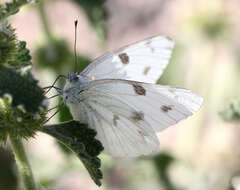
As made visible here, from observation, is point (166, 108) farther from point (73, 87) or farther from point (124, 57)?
point (73, 87)

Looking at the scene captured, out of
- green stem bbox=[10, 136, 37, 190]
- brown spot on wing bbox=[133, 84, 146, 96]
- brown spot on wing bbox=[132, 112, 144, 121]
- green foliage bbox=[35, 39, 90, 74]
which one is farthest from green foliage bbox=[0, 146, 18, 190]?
green stem bbox=[10, 136, 37, 190]

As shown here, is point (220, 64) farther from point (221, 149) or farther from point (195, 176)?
point (195, 176)

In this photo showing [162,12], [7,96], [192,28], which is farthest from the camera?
[162,12]

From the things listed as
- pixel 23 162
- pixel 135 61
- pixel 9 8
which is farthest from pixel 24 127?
pixel 135 61

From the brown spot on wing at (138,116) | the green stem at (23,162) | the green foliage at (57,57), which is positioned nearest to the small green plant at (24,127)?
the green stem at (23,162)

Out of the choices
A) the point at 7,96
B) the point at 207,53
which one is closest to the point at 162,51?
the point at 7,96

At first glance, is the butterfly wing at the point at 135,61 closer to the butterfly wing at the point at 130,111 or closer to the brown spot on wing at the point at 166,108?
the butterfly wing at the point at 130,111
